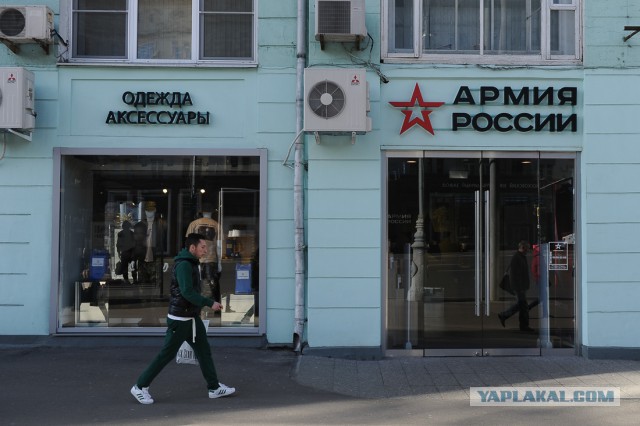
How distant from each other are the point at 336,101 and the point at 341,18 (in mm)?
1114

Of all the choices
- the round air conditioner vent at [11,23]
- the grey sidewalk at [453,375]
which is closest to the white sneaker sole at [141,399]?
the grey sidewalk at [453,375]

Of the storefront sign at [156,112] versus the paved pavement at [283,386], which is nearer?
the paved pavement at [283,386]

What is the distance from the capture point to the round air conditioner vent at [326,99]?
955 cm

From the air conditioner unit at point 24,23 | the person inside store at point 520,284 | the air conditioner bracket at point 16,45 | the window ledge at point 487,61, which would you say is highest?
the air conditioner unit at point 24,23

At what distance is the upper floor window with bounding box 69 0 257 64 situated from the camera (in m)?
10.5

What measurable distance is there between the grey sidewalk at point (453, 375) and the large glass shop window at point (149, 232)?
1804mm

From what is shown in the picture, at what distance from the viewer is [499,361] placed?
32.2ft

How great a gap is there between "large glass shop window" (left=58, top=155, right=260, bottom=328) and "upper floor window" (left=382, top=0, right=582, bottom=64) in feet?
9.13

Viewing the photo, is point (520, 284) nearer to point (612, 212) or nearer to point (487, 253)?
point (487, 253)

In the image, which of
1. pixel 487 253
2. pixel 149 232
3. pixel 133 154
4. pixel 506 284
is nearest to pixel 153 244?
pixel 149 232

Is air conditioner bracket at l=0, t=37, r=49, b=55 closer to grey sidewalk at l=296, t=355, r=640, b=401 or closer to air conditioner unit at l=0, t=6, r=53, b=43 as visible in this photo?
air conditioner unit at l=0, t=6, r=53, b=43

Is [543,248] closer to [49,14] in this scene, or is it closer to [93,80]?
[93,80]

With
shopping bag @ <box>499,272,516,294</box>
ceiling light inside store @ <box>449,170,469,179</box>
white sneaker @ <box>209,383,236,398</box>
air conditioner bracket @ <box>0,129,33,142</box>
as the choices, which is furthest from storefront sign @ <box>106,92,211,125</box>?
shopping bag @ <box>499,272,516,294</box>

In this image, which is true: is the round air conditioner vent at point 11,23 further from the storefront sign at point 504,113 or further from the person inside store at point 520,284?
the person inside store at point 520,284
